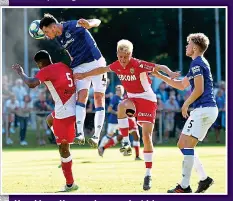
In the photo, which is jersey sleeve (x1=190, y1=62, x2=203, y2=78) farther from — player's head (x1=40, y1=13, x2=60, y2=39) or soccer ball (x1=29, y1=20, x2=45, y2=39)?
soccer ball (x1=29, y1=20, x2=45, y2=39)

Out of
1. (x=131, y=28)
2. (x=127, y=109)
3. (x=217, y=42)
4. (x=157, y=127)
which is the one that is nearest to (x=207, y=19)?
(x=217, y=42)

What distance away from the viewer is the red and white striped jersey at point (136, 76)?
525 inches

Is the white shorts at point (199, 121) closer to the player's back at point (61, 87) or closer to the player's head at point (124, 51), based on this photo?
the player's head at point (124, 51)

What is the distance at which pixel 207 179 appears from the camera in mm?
12609

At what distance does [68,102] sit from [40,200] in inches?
104

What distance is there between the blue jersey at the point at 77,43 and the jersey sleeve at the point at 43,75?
3.05 ft

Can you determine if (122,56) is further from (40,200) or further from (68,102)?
(40,200)

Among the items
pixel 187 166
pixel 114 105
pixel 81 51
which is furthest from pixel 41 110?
pixel 187 166

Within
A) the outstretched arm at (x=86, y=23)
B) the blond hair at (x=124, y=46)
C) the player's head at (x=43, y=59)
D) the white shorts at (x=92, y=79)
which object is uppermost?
the outstretched arm at (x=86, y=23)

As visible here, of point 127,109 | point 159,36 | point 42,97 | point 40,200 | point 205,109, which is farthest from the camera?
point 159,36

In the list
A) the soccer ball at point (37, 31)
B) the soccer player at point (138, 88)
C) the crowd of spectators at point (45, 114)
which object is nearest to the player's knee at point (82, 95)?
the soccer player at point (138, 88)

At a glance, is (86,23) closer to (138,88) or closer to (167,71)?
(138,88)

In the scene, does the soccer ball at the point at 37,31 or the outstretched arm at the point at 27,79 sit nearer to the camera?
the outstretched arm at the point at 27,79

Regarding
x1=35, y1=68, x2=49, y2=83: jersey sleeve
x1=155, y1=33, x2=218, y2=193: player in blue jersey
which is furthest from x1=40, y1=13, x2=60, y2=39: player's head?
x1=155, y1=33, x2=218, y2=193: player in blue jersey
